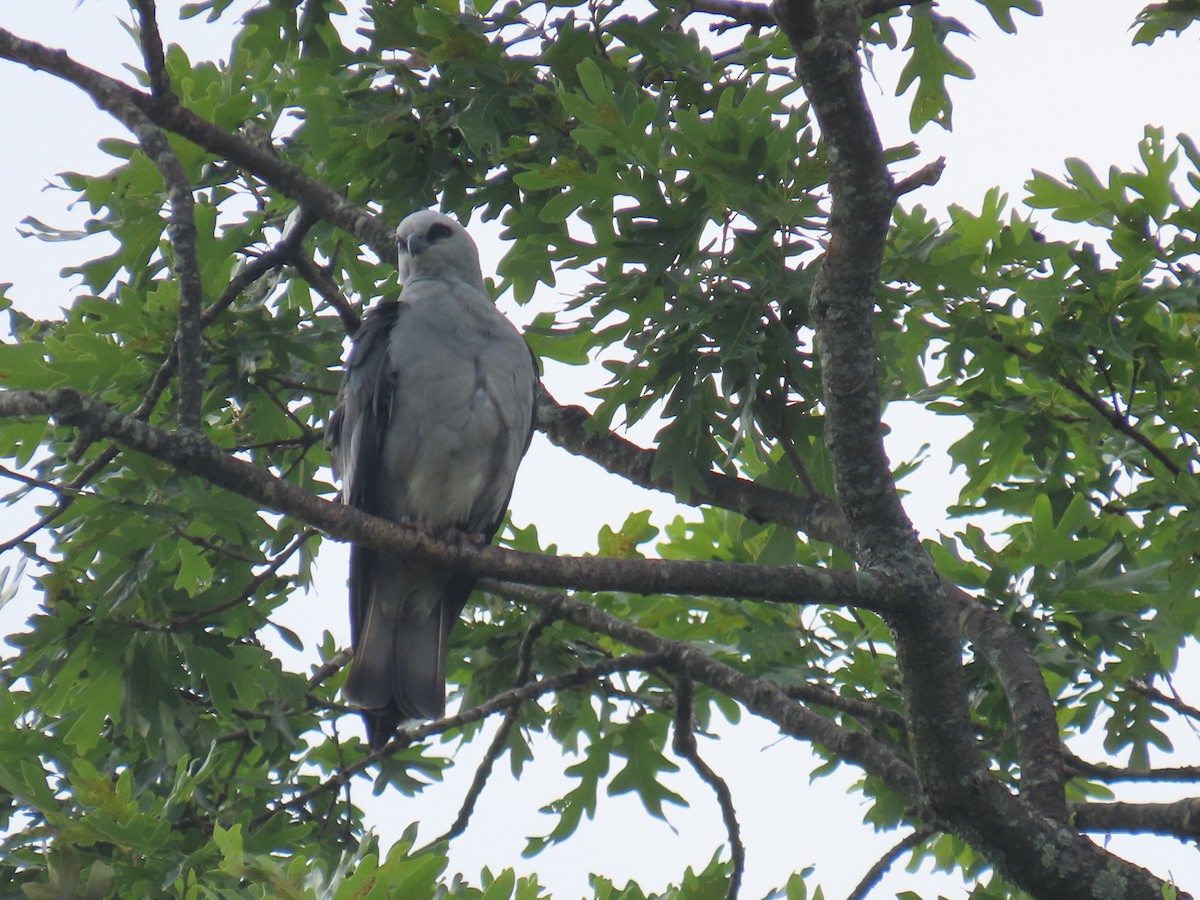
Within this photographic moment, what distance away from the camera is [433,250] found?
499 cm

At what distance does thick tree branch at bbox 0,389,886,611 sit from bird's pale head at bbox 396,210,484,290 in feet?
6.57

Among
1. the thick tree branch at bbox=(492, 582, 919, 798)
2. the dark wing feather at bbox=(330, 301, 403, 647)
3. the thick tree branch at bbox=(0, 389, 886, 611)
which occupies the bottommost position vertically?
the thick tree branch at bbox=(0, 389, 886, 611)

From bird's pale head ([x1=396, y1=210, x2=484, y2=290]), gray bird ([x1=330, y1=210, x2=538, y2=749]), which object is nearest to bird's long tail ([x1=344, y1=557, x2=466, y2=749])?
gray bird ([x1=330, y1=210, x2=538, y2=749])

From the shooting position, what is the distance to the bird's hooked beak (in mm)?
4790

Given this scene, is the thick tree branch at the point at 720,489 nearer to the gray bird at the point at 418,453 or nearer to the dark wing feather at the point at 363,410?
the gray bird at the point at 418,453

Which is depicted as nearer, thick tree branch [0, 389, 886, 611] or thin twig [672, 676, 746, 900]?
thick tree branch [0, 389, 886, 611]

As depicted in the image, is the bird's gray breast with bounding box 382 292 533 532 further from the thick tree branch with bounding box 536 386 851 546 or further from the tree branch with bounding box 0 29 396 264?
the tree branch with bounding box 0 29 396 264

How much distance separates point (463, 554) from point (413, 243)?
2.21 metres

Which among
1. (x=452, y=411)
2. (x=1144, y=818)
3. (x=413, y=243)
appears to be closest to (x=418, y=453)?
(x=452, y=411)

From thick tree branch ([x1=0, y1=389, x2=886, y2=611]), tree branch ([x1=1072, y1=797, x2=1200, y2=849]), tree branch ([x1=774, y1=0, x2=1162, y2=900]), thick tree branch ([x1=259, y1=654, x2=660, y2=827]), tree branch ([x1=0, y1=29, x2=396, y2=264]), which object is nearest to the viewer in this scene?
thick tree branch ([x1=0, y1=389, x2=886, y2=611])

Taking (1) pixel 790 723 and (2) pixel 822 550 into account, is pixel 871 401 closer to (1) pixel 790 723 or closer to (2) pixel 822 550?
(1) pixel 790 723

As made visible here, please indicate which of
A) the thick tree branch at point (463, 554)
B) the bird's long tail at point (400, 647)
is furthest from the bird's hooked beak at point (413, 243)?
the thick tree branch at point (463, 554)

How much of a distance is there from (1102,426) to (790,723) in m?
1.37

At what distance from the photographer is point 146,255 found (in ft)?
14.4
